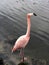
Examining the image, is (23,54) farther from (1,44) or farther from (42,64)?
(1,44)

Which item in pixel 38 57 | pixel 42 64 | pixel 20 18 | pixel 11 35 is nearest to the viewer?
pixel 42 64

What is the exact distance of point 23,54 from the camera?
11.8 meters

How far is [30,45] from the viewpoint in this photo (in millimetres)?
13625

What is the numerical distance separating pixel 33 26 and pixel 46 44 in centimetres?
330

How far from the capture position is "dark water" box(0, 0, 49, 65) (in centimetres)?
1272

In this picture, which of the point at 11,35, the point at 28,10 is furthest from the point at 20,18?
the point at 11,35

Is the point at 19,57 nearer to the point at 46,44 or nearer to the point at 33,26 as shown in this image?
the point at 46,44

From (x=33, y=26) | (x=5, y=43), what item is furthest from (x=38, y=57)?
(x=33, y=26)

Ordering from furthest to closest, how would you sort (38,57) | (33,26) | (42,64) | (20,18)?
(20,18) → (33,26) → (38,57) → (42,64)

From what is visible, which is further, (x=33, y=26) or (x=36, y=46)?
(x=33, y=26)

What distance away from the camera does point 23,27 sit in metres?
16.1

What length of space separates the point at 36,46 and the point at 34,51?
0.73m

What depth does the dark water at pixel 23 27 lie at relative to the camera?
1272cm

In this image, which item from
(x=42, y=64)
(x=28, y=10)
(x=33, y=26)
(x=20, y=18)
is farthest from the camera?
(x=28, y=10)
